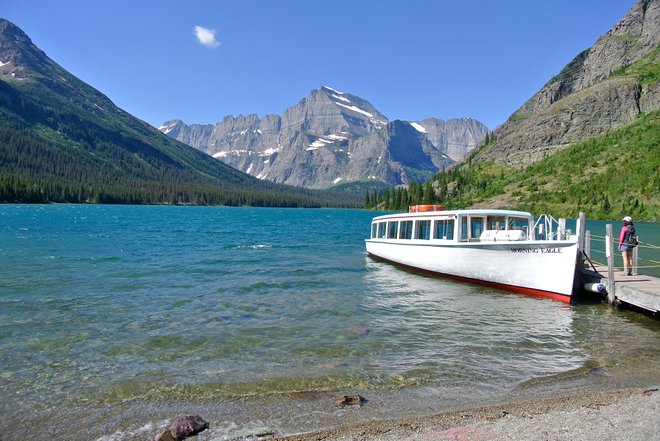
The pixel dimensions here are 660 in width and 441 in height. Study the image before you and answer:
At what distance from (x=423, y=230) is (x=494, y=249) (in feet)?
27.5

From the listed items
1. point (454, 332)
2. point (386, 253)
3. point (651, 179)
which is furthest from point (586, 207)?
point (454, 332)

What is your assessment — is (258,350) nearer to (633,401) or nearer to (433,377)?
(433,377)

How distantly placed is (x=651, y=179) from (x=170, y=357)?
134 metres

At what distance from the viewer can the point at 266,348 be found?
1608 centimetres

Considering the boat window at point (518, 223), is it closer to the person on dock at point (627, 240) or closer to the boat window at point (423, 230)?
the boat window at point (423, 230)

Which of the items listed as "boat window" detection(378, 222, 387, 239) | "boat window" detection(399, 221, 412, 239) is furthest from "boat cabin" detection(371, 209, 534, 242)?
"boat window" detection(378, 222, 387, 239)

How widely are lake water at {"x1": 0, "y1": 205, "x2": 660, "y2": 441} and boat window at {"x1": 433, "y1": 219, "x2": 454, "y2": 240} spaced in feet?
10.6

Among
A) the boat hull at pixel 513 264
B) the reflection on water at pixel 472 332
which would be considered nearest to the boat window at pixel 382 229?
the boat hull at pixel 513 264

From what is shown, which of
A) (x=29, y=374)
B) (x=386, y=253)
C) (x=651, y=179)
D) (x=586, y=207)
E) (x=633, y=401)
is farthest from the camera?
(x=586, y=207)

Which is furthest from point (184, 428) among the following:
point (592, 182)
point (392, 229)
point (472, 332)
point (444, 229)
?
point (592, 182)

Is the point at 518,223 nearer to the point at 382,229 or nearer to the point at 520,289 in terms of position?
the point at 520,289

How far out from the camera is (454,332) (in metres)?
18.3

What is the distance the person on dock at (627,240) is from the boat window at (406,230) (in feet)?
51.6

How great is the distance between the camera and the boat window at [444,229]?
30594mm
